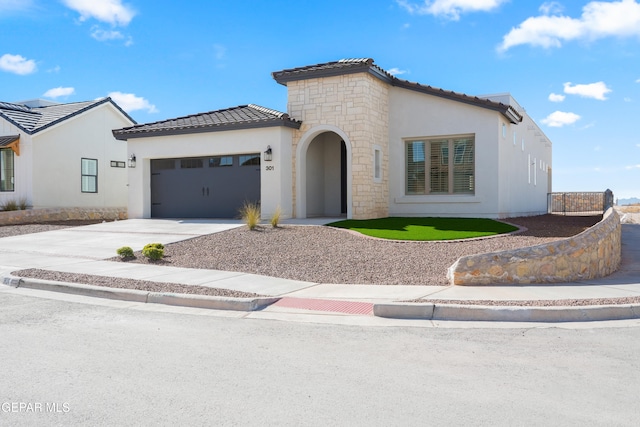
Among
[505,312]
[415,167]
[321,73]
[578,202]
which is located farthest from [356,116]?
[578,202]

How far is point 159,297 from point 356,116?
1181 centimetres

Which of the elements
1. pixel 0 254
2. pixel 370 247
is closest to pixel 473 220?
pixel 370 247

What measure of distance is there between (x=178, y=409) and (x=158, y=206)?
19283 millimetres

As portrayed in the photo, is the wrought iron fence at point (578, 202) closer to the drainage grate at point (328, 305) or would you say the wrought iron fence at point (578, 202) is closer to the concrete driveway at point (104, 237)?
the concrete driveway at point (104, 237)

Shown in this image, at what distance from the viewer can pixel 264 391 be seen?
15.0 feet

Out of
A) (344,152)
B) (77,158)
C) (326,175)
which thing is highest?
(77,158)

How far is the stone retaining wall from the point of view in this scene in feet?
74.6

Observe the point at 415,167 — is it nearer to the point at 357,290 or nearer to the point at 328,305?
the point at 357,290

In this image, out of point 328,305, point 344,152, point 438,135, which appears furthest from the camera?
point 344,152

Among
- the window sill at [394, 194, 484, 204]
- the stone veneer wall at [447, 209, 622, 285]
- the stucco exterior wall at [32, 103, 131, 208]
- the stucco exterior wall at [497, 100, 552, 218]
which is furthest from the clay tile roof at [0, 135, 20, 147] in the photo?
the stone veneer wall at [447, 209, 622, 285]

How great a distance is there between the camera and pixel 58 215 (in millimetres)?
24750

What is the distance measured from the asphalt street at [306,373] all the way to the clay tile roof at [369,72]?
12506 millimetres

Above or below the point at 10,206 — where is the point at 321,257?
below

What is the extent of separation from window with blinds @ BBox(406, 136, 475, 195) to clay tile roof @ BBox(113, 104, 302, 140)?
178 inches
